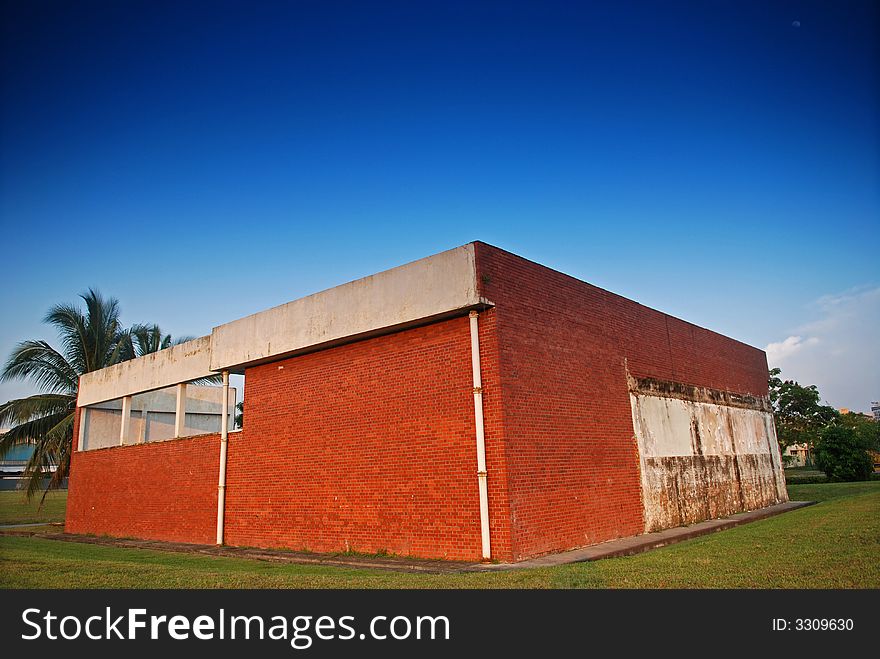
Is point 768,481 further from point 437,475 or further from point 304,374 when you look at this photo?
point 304,374

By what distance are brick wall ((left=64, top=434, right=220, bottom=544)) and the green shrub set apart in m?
29.5

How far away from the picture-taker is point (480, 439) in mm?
9531

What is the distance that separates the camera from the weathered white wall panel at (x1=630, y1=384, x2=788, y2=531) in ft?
43.1

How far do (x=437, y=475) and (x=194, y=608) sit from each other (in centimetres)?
508

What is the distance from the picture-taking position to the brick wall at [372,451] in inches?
385

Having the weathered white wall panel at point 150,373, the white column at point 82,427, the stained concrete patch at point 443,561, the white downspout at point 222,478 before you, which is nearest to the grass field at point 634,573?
the stained concrete patch at point 443,561

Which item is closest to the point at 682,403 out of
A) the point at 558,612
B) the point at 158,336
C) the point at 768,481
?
the point at 768,481

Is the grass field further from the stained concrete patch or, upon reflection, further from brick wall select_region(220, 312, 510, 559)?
brick wall select_region(220, 312, 510, 559)

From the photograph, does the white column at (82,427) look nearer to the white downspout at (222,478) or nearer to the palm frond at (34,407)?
the palm frond at (34,407)

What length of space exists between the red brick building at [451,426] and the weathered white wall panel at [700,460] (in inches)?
2.4

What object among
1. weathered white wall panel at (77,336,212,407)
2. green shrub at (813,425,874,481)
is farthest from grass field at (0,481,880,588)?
green shrub at (813,425,874,481)

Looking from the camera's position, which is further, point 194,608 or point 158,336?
point 158,336

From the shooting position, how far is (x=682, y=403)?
14867mm

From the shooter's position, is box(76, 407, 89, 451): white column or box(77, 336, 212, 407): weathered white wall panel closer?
box(77, 336, 212, 407): weathered white wall panel
